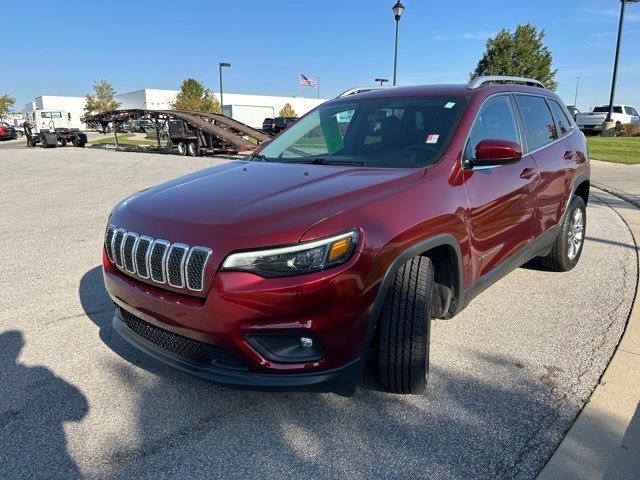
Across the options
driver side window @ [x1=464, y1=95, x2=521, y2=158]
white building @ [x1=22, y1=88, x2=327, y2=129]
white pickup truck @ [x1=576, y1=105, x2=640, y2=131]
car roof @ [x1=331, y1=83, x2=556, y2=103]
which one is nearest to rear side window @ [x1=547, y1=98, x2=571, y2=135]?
car roof @ [x1=331, y1=83, x2=556, y2=103]

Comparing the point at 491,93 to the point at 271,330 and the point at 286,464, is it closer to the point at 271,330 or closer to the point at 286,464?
the point at 271,330

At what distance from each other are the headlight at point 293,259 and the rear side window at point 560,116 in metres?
3.49

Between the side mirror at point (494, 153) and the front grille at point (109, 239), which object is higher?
the side mirror at point (494, 153)

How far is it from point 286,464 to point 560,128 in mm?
4065

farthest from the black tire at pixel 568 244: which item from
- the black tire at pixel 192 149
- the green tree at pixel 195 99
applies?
the green tree at pixel 195 99

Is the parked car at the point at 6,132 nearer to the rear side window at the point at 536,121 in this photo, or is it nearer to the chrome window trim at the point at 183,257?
the rear side window at the point at 536,121

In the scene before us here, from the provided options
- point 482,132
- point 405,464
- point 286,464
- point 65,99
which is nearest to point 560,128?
point 482,132

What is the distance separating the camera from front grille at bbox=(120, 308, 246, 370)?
7.77 ft

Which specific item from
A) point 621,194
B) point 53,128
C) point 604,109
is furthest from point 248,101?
point 621,194

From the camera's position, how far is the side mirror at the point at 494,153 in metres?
2.97

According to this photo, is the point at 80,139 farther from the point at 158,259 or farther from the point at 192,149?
the point at 158,259

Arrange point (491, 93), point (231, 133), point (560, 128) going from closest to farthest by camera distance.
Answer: point (491, 93) < point (560, 128) < point (231, 133)

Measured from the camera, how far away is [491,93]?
357 centimetres

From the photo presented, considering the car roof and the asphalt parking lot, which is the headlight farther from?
the car roof
